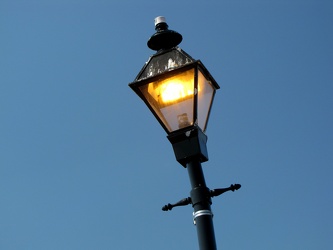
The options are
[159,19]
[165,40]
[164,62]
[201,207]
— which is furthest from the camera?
[159,19]

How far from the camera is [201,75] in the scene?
4.59m

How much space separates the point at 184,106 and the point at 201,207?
2.76 feet

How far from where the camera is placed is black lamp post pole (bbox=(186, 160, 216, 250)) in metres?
3.99

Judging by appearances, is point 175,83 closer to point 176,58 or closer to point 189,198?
point 176,58

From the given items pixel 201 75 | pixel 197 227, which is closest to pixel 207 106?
pixel 201 75

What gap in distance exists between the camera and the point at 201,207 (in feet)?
13.8

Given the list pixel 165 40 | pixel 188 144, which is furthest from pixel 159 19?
pixel 188 144

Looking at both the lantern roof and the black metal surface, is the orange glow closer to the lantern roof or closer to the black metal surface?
the lantern roof

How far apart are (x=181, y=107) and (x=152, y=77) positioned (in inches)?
14.0

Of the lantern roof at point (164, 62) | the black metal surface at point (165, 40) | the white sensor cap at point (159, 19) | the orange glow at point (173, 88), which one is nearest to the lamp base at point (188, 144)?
the orange glow at point (173, 88)

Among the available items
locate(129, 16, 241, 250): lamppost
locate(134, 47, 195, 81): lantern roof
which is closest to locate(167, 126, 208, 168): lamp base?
locate(129, 16, 241, 250): lamppost

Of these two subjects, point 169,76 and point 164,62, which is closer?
point 169,76

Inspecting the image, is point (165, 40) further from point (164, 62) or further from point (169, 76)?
point (169, 76)

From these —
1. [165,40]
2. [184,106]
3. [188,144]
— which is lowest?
[188,144]
